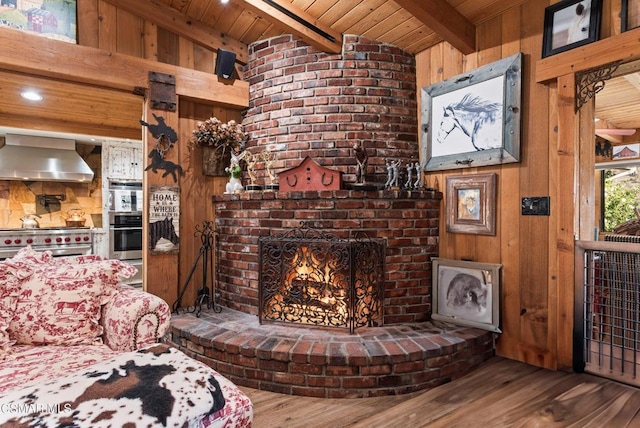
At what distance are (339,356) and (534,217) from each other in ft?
5.27

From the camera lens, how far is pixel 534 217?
2297 mm

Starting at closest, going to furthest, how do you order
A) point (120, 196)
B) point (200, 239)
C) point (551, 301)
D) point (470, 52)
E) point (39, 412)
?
point (39, 412)
point (551, 301)
point (470, 52)
point (200, 239)
point (120, 196)

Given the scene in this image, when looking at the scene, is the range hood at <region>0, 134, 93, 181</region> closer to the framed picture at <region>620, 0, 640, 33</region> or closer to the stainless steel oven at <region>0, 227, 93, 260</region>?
the stainless steel oven at <region>0, 227, 93, 260</region>

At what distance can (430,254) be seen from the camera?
106 inches

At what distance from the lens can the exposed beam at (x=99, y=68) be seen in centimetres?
236

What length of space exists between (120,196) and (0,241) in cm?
137

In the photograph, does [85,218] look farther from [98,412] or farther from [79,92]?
[98,412]

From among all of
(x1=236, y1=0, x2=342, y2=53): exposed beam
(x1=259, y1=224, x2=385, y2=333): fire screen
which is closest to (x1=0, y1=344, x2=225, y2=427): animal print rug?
(x1=259, y1=224, x2=385, y2=333): fire screen

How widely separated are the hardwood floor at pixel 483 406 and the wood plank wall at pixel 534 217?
0.28m

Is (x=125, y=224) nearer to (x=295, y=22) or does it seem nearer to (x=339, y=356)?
(x=295, y=22)

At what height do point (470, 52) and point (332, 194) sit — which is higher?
point (470, 52)

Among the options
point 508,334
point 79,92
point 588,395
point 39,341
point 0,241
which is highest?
point 79,92

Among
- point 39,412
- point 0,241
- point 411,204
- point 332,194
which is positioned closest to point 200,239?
point 332,194

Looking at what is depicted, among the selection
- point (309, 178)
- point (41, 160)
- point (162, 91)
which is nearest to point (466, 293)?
point (309, 178)
